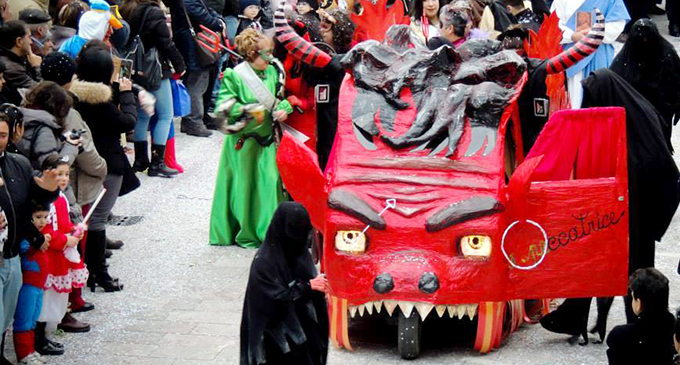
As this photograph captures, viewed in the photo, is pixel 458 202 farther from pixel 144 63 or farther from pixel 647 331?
pixel 144 63

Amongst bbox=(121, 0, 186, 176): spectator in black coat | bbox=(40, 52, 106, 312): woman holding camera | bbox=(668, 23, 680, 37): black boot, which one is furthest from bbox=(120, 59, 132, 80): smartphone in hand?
bbox=(668, 23, 680, 37): black boot

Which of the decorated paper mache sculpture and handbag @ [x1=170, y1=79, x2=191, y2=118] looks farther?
handbag @ [x1=170, y1=79, x2=191, y2=118]

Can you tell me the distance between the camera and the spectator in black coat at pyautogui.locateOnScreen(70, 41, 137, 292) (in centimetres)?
1030

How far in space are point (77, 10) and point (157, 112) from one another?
1.59m

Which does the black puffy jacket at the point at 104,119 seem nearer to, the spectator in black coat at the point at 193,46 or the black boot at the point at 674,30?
the spectator in black coat at the point at 193,46

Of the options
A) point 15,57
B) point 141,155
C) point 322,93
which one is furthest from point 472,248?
point 141,155

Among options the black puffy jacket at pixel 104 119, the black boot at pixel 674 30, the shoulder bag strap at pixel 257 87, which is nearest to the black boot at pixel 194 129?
the shoulder bag strap at pixel 257 87

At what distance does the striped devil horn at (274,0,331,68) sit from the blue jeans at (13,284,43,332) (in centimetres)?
297

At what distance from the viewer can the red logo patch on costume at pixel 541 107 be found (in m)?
10.1

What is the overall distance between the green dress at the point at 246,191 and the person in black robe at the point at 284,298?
396 cm

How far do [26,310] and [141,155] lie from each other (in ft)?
16.4

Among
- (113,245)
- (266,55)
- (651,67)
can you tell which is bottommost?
(113,245)

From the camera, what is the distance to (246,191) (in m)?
11.7

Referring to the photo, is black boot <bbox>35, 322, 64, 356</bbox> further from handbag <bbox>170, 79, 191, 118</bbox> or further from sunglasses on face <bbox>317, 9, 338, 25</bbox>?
handbag <bbox>170, 79, 191, 118</bbox>
